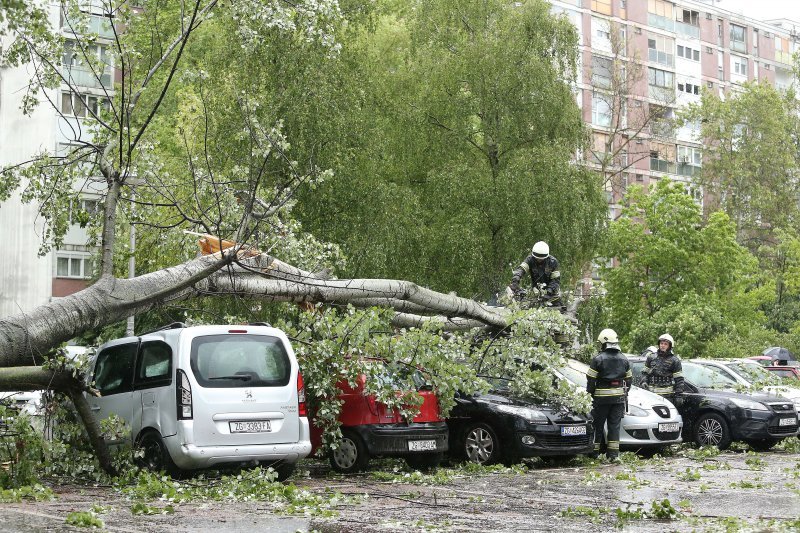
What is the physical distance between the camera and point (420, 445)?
49.8 ft

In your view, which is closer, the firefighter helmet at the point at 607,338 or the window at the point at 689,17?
the firefighter helmet at the point at 607,338

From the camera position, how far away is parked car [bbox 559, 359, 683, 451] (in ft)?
62.5

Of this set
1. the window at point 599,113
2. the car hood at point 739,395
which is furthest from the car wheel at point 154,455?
the window at point 599,113

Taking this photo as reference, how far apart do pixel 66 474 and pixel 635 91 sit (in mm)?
63083

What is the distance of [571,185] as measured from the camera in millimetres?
31234

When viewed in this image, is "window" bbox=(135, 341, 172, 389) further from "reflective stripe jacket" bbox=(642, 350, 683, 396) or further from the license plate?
"reflective stripe jacket" bbox=(642, 350, 683, 396)

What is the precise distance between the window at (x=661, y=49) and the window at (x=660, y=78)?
680mm

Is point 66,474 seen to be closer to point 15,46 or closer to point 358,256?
point 15,46

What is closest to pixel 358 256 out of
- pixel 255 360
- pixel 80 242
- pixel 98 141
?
pixel 98 141

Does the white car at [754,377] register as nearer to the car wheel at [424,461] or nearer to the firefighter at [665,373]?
the firefighter at [665,373]

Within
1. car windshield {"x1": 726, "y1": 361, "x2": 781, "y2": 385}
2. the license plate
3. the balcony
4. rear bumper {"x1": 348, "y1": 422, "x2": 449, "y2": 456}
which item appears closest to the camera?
rear bumper {"x1": 348, "y1": 422, "x2": 449, "y2": 456}

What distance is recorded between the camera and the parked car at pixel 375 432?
589 inches

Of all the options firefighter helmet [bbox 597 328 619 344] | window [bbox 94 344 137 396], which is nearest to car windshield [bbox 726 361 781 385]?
firefighter helmet [bbox 597 328 619 344]

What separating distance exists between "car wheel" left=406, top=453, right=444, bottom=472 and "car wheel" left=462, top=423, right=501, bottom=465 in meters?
0.73
